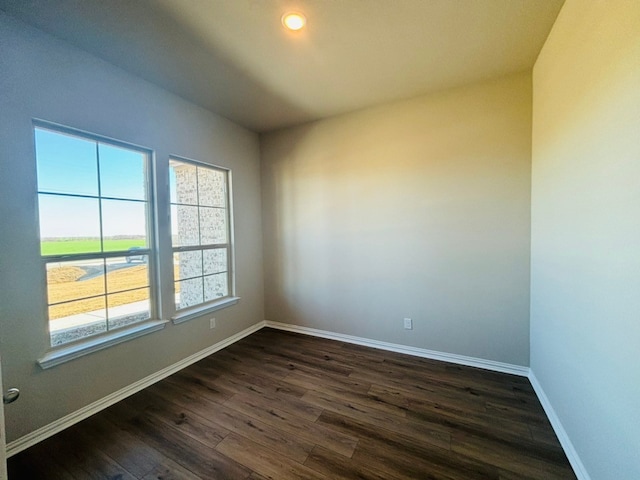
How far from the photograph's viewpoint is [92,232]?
1.97 meters

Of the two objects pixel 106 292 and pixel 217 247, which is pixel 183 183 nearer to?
pixel 217 247

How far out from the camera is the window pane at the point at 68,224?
1737 mm

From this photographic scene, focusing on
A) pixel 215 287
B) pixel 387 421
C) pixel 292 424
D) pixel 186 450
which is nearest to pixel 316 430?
pixel 292 424

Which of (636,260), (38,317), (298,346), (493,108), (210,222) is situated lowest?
(298,346)

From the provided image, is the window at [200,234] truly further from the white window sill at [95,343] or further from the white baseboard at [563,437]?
the white baseboard at [563,437]

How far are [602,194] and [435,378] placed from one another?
187 centimetres

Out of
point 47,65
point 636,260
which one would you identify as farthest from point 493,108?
point 47,65

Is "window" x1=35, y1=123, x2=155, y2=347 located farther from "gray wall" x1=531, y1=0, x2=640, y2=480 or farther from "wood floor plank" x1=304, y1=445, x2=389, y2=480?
"gray wall" x1=531, y1=0, x2=640, y2=480

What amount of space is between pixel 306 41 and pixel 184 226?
210cm

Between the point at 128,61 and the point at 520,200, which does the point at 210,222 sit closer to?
the point at 128,61

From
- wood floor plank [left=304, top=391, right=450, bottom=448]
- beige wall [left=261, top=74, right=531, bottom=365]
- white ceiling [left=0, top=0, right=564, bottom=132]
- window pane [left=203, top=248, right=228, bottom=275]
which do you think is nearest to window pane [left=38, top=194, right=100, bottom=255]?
window pane [left=203, top=248, right=228, bottom=275]

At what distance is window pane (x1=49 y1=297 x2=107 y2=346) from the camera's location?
5.83ft

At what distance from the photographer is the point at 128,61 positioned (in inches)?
79.0

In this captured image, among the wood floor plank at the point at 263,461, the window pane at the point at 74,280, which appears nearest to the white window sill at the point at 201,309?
the window pane at the point at 74,280
